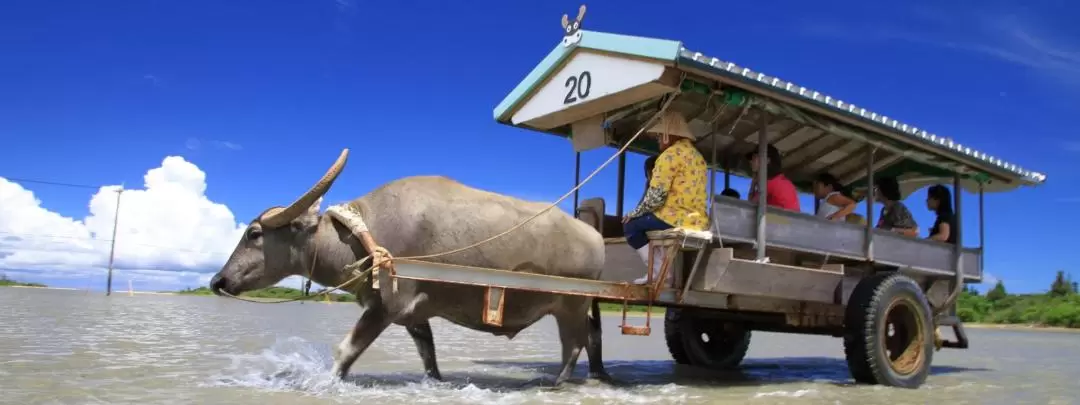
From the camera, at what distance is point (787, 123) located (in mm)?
8148

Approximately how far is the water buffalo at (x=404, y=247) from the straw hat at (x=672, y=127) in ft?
4.01

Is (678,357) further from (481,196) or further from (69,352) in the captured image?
(69,352)

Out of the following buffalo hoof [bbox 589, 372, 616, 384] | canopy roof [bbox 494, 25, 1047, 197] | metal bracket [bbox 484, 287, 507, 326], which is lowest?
buffalo hoof [bbox 589, 372, 616, 384]

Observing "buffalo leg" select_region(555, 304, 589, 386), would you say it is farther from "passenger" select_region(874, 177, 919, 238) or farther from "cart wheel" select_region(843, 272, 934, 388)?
"passenger" select_region(874, 177, 919, 238)

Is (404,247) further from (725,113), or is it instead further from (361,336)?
(725,113)

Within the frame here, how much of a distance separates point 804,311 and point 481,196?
348cm

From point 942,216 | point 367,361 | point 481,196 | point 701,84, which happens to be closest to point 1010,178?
point 942,216

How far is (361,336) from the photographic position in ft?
18.6

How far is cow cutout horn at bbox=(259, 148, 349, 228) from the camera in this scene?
18.4 ft

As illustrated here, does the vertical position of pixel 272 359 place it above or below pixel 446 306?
below

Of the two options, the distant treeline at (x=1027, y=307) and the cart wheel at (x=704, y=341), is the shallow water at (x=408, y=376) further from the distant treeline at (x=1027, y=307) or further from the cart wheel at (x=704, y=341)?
the distant treeline at (x=1027, y=307)

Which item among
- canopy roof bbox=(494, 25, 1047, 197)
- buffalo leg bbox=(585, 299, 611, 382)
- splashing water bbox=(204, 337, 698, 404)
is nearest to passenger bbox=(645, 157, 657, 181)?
canopy roof bbox=(494, 25, 1047, 197)

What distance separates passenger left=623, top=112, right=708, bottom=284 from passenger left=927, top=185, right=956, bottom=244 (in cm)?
389

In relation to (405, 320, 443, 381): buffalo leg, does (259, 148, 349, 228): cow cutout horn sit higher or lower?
higher
